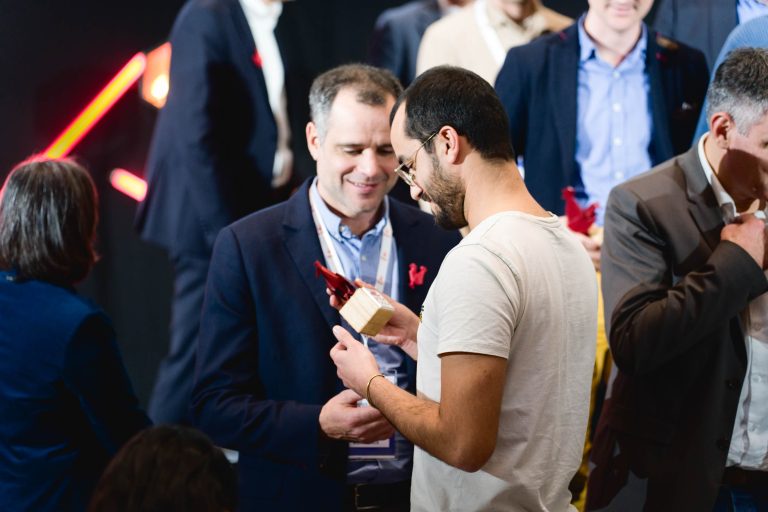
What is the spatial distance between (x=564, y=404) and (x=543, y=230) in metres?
0.37

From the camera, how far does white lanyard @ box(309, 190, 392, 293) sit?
2.91m

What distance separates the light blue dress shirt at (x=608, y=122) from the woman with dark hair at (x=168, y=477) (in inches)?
98.4

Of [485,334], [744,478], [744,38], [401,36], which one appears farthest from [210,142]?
[485,334]

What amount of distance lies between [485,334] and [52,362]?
48.9 inches

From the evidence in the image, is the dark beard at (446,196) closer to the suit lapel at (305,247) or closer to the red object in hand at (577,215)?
the suit lapel at (305,247)

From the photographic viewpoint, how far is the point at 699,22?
14.0ft

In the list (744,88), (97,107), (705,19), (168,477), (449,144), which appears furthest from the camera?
(97,107)

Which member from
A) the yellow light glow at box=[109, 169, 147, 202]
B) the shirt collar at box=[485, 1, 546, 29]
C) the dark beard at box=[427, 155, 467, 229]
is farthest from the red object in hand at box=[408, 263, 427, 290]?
the yellow light glow at box=[109, 169, 147, 202]

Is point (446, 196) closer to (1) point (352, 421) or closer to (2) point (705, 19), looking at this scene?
(1) point (352, 421)

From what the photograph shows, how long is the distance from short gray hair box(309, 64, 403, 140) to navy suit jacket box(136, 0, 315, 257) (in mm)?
1744

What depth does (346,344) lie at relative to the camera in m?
2.33

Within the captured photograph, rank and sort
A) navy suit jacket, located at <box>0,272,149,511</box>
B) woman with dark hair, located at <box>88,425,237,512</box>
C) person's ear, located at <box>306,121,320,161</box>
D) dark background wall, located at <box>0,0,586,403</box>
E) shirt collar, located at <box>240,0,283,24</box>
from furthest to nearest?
shirt collar, located at <box>240,0,283,24</box>, dark background wall, located at <box>0,0,586,403</box>, person's ear, located at <box>306,121,320,161</box>, navy suit jacket, located at <box>0,272,149,511</box>, woman with dark hair, located at <box>88,425,237,512</box>

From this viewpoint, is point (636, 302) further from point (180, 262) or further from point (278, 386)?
point (180, 262)

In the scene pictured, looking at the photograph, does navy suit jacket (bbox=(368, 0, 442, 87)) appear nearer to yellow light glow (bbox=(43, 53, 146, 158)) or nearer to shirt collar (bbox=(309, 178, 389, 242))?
yellow light glow (bbox=(43, 53, 146, 158))
